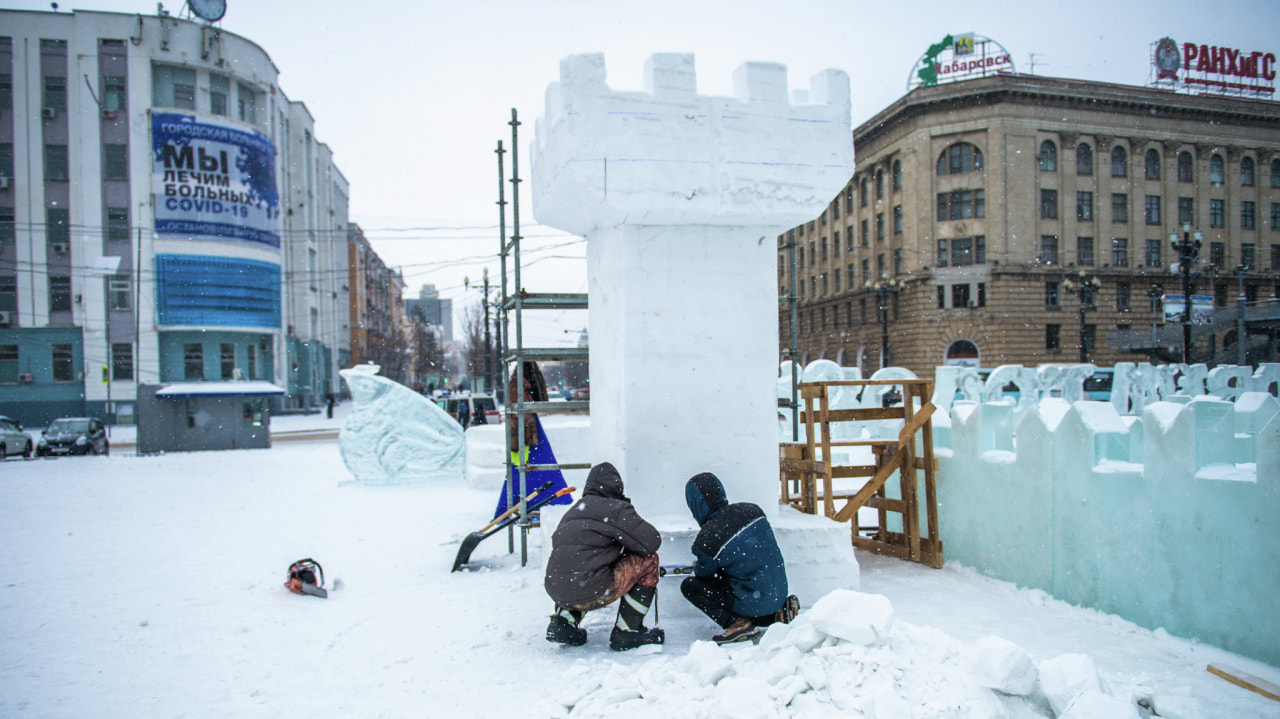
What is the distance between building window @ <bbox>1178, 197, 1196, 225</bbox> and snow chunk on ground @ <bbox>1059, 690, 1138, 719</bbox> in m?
56.4

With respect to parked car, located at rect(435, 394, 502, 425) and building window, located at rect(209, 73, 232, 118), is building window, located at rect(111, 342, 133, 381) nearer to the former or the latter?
building window, located at rect(209, 73, 232, 118)

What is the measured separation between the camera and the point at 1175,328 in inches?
1515

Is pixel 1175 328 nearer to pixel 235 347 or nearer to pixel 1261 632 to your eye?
pixel 1261 632

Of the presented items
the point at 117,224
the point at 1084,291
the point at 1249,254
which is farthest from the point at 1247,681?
the point at 1249,254

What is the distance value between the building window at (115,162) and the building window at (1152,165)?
5861 centimetres

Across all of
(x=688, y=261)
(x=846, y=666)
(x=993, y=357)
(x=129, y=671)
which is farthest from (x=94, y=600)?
(x=993, y=357)

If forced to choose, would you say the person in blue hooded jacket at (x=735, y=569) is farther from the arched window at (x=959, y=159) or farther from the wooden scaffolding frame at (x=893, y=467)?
the arched window at (x=959, y=159)

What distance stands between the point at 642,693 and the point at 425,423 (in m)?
11.0

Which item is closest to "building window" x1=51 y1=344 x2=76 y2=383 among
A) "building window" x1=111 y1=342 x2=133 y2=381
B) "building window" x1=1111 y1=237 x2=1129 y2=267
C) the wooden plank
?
"building window" x1=111 y1=342 x2=133 y2=381

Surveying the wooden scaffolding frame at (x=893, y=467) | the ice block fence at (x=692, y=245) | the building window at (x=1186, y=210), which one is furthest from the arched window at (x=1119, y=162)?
the ice block fence at (x=692, y=245)

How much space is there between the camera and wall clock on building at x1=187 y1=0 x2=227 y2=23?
35031 mm

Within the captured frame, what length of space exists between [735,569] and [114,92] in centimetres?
4143

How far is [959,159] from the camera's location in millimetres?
44500

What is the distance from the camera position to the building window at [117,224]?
3409 cm
